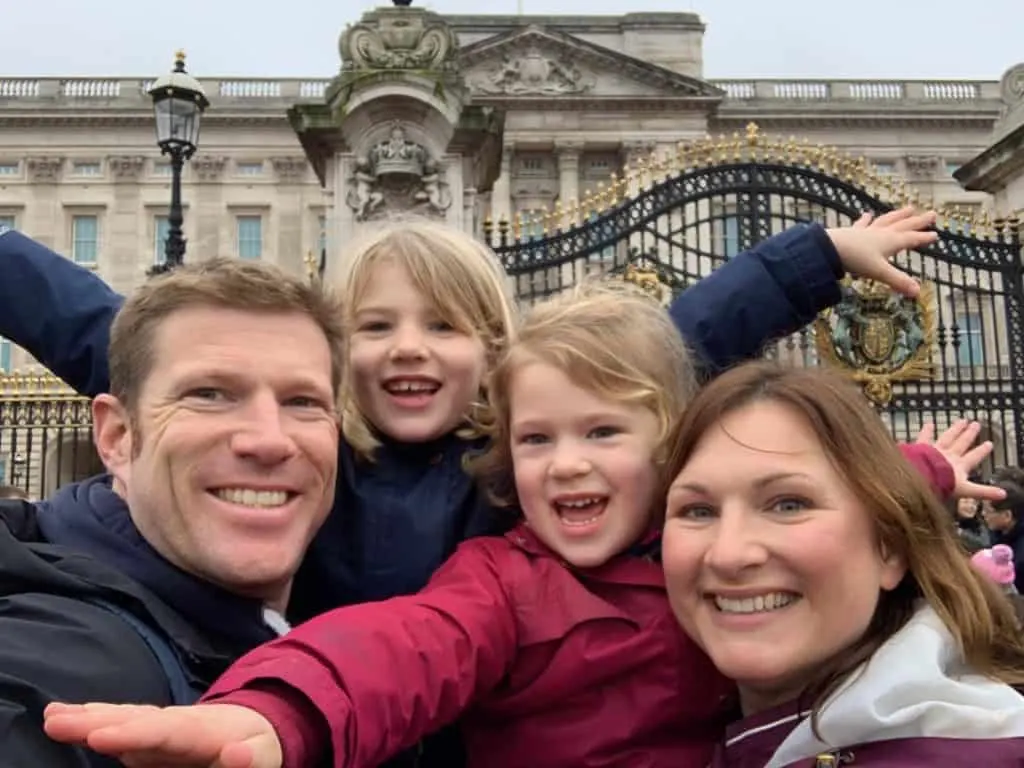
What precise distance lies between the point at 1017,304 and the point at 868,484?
389 inches

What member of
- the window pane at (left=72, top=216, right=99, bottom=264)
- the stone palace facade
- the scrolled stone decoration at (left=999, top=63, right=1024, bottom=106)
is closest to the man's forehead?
the scrolled stone decoration at (left=999, top=63, right=1024, bottom=106)

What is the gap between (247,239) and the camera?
3738 cm

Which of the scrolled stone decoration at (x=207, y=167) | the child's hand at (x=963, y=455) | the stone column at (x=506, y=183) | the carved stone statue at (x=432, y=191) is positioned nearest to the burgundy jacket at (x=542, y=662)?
the child's hand at (x=963, y=455)

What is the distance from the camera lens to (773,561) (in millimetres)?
1657

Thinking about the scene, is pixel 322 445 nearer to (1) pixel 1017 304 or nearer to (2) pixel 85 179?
(1) pixel 1017 304

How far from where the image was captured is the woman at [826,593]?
1551 mm

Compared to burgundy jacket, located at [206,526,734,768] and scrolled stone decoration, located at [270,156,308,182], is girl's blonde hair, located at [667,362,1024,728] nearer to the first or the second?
burgundy jacket, located at [206,526,734,768]

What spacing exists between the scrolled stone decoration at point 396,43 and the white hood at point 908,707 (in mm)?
7375

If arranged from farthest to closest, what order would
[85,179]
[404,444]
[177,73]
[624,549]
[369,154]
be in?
[85,179] < [177,73] < [369,154] < [404,444] < [624,549]

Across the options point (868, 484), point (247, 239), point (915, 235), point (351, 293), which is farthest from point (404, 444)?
point (247, 239)

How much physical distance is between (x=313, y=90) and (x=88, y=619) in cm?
3790

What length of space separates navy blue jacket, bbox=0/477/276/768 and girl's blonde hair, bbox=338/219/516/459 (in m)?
0.66

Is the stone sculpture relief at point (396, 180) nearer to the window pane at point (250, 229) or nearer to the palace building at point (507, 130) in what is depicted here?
the palace building at point (507, 130)

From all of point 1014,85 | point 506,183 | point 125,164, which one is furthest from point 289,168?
point 1014,85
